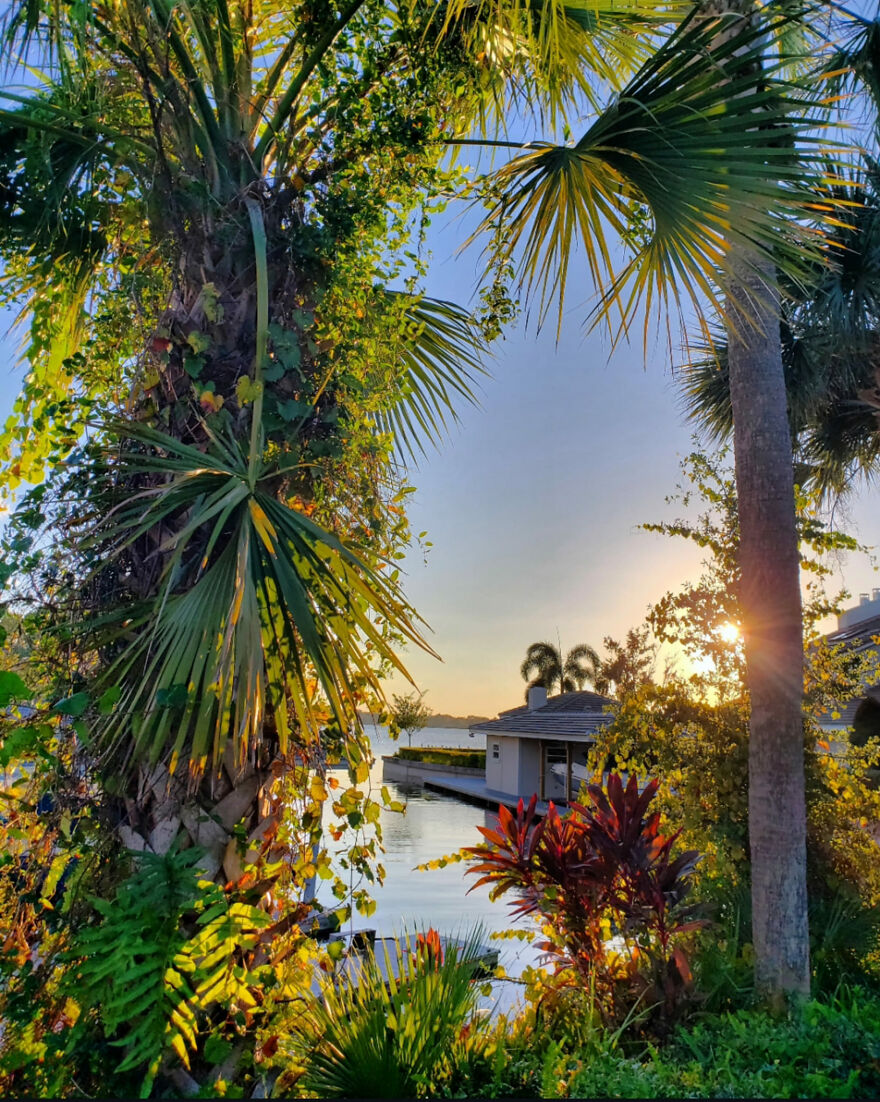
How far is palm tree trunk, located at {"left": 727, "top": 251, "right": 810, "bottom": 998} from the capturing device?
137 inches

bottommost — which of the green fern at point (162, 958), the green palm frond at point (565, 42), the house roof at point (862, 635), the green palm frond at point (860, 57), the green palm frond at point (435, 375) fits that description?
the green fern at point (162, 958)

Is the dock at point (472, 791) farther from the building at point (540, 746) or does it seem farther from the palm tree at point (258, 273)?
the palm tree at point (258, 273)

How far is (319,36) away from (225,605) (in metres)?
2.29

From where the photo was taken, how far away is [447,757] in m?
35.7

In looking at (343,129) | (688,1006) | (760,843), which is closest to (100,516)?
(343,129)

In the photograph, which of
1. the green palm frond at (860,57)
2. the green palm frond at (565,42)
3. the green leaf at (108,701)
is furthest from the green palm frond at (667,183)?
the green palm frond at (860,57)

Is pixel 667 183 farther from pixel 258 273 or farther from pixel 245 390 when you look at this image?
pixel 245 390

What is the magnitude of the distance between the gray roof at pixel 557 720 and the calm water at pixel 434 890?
2.86m

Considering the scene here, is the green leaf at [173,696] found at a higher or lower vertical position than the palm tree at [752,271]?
lower

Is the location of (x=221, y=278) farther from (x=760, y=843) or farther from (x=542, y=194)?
(x=760, y=843)

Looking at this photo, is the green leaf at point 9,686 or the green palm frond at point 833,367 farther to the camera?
the green palm frond at point 833,367

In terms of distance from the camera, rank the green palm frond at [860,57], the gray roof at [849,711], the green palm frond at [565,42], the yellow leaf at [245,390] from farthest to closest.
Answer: the gray roof at [849,711] < the green palm frond at [860,57] < the green palm frond at [565,42] < the yellow leaf at [245,390]

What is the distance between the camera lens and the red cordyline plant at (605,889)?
321 cm

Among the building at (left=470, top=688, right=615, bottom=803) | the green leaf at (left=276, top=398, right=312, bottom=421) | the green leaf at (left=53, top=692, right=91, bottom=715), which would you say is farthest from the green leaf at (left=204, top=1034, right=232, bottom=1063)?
the building at (left=470, top=688, right=615, bottom=803)
